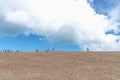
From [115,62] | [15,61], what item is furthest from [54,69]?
[115,62]

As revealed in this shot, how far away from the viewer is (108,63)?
39.9 meters

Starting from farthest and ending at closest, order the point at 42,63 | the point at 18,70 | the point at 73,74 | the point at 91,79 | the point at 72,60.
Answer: the point at 72,60, the point at 42,63, the point at 18,70, the point at 73,74, the point at 91,79

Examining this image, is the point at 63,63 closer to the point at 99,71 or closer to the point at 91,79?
the point at 99,71

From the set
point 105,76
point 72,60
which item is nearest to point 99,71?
point 105,76

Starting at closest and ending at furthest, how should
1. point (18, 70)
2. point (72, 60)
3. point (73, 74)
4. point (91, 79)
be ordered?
point (91, 79) < point (73, 74) < point (18, 70) < point (72, 60)

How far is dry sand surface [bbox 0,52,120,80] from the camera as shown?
3139 cm

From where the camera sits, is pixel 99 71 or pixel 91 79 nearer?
pixel 91 79

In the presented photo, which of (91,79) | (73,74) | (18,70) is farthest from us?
(18,70)

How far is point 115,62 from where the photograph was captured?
40938 millimetres

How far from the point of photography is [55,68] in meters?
36.4

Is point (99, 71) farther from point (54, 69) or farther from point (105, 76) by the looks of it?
point (54, 69)

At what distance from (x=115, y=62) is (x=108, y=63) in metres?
1.75

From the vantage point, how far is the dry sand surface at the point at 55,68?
3139 centimetres

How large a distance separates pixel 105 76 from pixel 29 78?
9.76m
